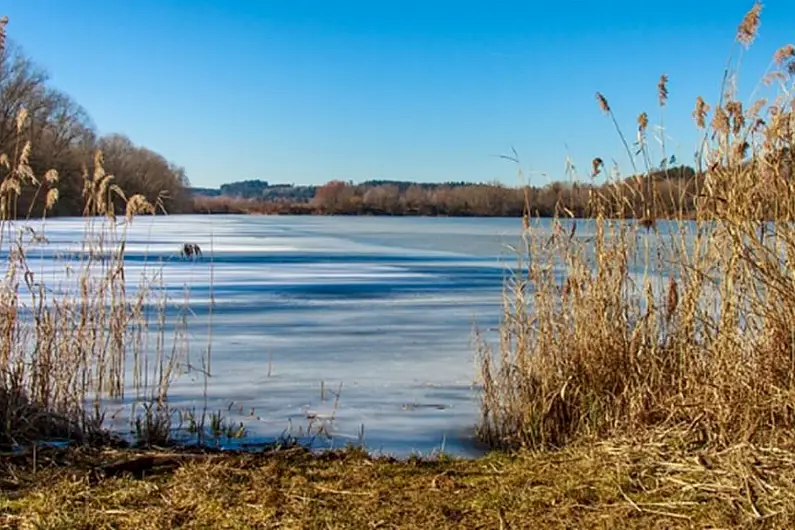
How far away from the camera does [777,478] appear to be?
6.84ft

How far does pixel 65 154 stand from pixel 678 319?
38.7 ft

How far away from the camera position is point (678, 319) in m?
3.13

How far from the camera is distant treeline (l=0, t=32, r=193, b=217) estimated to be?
753cm

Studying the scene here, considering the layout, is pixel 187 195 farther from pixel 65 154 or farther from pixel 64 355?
pixel 64 355

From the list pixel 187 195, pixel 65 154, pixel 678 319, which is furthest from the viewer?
pixel 187 195

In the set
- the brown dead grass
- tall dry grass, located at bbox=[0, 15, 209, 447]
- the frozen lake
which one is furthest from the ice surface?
the brown dead grass

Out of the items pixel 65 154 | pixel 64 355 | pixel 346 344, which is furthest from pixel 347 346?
pixel 65 154

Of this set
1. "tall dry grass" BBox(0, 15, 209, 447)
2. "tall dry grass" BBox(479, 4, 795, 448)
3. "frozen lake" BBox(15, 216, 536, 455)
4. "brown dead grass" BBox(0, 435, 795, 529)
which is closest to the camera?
"brown dead grass" BBox(0, 435, 795, 529)

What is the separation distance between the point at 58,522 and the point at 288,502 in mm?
616

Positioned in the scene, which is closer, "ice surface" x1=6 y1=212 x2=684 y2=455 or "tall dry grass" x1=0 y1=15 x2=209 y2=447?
"tall dry grass" x1=0 y1=15 x2=209 y2=447

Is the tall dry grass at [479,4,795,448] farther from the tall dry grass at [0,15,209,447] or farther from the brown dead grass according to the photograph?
the tall dry grass at [0,15,209,447]

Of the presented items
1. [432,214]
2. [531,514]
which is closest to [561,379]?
[531,514]

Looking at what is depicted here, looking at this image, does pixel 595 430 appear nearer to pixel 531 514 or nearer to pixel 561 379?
pixel 561 379

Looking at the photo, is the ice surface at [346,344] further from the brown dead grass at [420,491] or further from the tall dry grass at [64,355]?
the brown dead grass at [420,491]
